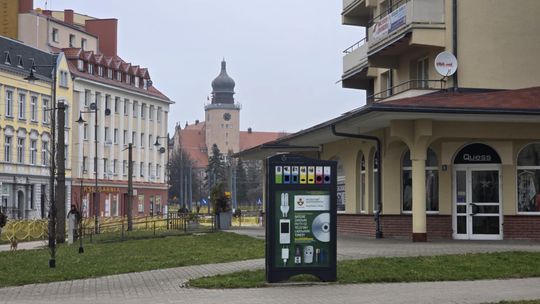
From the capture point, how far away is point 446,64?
2962 cm

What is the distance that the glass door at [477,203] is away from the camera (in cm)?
2819

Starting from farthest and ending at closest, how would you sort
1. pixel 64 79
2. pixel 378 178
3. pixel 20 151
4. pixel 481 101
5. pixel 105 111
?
pixel 105 111, pixel 64 79, pixel 20 151, pixel 378 178, pixel 481 101

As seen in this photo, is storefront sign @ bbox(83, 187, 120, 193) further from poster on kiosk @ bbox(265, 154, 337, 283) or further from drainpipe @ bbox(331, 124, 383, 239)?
poster on kiosk @ bbox(265, 154, 337, 283)

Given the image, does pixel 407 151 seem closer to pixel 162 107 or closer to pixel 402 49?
pixel 402 49

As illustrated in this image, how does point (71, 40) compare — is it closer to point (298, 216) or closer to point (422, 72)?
point (422, 72)

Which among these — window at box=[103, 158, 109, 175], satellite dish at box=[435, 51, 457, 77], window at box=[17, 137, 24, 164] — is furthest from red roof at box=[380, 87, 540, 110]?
window at box=[103, 158, 109, 175]

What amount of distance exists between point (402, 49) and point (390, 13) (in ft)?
4.85

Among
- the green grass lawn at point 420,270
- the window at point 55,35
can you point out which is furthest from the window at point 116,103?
the green grass lawn at point 420,270

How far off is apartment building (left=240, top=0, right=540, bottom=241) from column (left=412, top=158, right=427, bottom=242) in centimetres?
3

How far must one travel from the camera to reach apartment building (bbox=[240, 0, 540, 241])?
88.4 feet

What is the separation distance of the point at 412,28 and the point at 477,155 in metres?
5.64

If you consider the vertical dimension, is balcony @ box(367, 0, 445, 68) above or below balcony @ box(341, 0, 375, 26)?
below

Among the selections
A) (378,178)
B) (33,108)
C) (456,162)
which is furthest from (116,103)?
(456,162)

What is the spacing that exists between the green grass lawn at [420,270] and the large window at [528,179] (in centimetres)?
846
